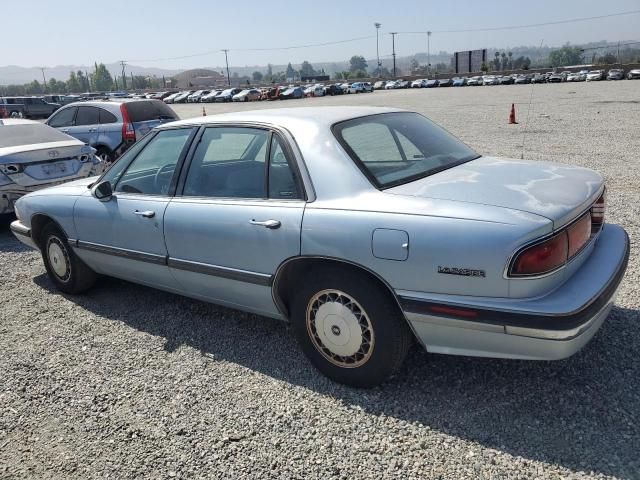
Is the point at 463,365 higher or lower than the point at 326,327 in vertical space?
lower

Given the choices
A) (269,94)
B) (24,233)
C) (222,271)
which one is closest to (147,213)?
(222,271)

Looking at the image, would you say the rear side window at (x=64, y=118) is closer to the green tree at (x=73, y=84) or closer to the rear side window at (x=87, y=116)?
the rear side window at (x=87, y=116)

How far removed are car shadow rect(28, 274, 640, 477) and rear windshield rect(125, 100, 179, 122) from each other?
7659 millimetres

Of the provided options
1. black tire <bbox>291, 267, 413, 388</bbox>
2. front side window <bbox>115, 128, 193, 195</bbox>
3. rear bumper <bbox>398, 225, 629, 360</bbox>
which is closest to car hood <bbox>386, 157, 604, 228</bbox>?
rear bumper <bbox>398, 225, 629, 360</bbox>

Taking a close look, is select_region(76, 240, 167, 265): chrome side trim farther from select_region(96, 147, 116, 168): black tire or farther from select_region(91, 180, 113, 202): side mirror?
select_region(96, 147, 116, 168): black tire

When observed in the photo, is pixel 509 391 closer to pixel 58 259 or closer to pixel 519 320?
pixel 519 320

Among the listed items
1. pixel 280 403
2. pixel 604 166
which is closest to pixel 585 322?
pixel 280 403

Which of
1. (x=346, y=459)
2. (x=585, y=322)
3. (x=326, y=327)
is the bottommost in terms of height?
(x=346, y=459)

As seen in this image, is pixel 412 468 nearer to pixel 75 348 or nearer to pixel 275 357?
pixel 275 357

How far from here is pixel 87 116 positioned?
35.7 ft

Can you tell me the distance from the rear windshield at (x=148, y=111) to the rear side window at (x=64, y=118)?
4.48 feet

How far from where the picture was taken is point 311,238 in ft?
9.75

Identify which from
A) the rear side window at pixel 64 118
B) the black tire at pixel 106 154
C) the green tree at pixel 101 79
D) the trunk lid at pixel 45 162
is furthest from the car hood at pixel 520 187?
the green tree at pixel 101 79

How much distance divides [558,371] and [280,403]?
1677 mm
